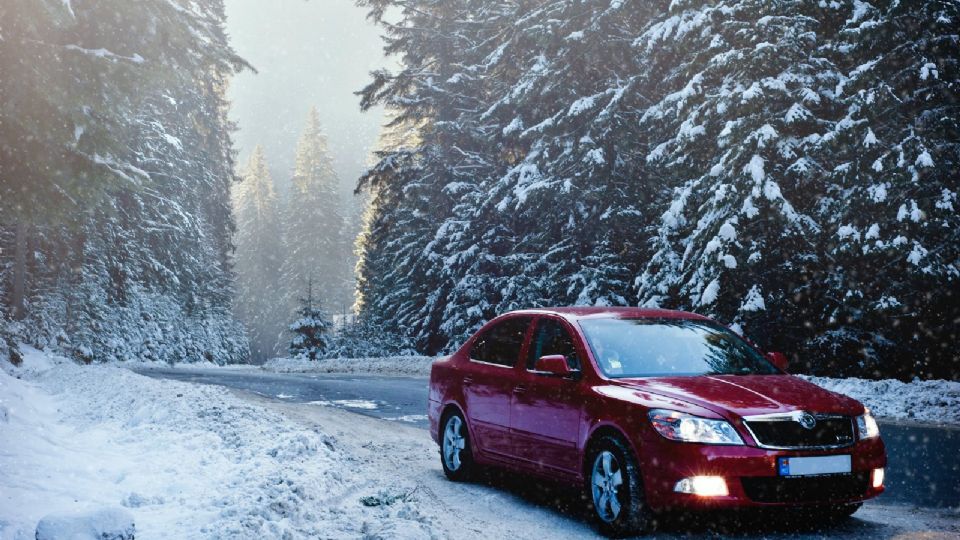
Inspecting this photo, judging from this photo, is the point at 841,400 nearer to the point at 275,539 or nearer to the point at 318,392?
the point at 275,539

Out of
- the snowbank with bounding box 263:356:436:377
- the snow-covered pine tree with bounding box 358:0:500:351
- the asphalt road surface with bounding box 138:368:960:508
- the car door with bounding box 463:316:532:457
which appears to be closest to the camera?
the car door with bounding box 463:316:532:457

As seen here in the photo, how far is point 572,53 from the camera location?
25.6 metres

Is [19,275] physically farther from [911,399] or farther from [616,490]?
[616,490]

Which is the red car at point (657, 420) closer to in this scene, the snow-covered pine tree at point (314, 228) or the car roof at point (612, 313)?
the car roof at point (612, 313)

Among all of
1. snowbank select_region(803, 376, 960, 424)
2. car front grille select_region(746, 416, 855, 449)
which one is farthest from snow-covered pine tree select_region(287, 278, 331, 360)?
car front grille select_region(746, 416, 855, 449)

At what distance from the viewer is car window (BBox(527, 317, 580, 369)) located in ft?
23.9

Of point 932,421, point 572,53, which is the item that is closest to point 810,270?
point 932,421

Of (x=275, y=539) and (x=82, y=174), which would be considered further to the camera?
(x=82, y=174)

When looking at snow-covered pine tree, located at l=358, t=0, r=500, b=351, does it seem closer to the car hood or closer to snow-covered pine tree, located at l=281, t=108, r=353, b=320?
the car hood

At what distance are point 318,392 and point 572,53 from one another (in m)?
12.6

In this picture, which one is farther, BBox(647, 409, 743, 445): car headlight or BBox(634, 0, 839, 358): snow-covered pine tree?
BBox(634, 0, 839, 358): snow-covered pine tree

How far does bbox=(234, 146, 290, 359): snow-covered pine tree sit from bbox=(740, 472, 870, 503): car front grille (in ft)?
279

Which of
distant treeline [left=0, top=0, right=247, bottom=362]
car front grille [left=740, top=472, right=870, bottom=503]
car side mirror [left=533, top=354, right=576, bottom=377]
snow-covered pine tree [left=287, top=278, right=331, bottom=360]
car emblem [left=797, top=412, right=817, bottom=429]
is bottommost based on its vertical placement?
car front grille [left=740, top=472, right=870, bottom=503]

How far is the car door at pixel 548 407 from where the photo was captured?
682 cm
